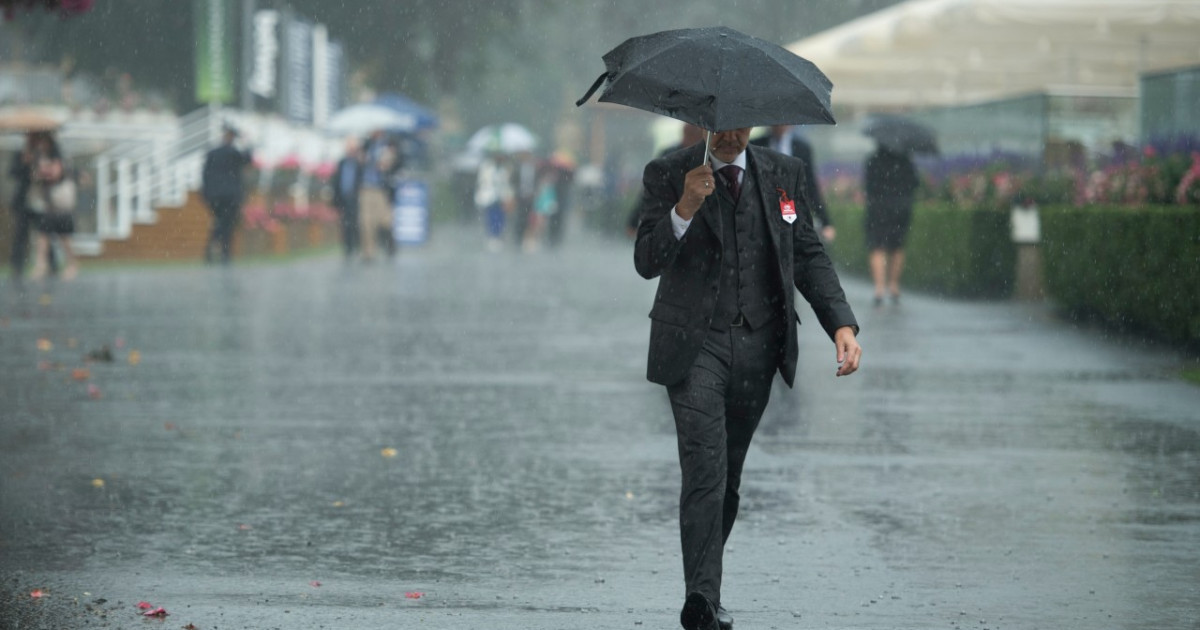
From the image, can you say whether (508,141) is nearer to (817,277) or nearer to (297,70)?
(297,70)

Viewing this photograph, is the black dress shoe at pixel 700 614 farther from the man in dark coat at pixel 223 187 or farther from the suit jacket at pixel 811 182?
the man in dark coat at pixel 223 187

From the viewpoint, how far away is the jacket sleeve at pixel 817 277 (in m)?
5.96

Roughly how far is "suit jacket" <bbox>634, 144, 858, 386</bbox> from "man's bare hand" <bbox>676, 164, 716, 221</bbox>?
0.13 m

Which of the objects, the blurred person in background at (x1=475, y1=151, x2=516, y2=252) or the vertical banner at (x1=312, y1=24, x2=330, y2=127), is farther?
the vertical banner at (x1=312, y1=24, x2=330, y2=127)

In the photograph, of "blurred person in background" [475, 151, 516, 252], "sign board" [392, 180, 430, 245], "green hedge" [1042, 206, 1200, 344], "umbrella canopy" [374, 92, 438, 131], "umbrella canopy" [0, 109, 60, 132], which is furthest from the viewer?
"umbrella canopy" [374, 92, 438, 131]

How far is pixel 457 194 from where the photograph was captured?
6000 centimetres

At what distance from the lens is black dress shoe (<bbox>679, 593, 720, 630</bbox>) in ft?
17.9

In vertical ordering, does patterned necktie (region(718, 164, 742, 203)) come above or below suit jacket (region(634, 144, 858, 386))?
above

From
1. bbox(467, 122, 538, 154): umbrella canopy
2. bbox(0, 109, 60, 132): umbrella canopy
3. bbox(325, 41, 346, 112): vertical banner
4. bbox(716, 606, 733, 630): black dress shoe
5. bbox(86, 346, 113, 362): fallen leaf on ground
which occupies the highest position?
bbox(325, 41, 346, 112): vertical banner

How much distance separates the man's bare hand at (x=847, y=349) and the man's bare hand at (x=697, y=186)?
26.5 inches

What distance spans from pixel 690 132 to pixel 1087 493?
297 centimetres

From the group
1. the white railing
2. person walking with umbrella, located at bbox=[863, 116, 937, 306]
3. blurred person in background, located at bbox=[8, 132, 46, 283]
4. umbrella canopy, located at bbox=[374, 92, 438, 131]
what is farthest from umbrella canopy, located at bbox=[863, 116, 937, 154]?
umbrella canopy, located at bbox=[374, 92, 438, 131]

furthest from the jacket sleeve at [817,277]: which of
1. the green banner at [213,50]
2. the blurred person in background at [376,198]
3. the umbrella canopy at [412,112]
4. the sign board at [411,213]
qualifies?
the umbrella canopy at [412,112]

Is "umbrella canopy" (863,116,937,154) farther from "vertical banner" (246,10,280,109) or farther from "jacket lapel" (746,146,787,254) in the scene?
"vertical banner" (246,10,280,109)
